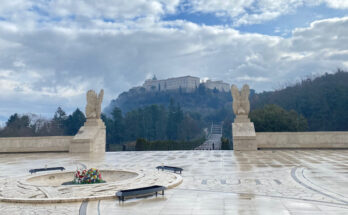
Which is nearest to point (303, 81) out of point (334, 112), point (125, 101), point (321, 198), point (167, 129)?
point (334, 112)

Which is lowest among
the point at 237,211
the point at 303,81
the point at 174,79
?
the point at 237,211

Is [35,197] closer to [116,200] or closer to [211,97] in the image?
[116,200]

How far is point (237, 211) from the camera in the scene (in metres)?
5.71

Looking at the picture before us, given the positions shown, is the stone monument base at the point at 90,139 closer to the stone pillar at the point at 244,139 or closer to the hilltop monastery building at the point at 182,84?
the stone pillar at the point at 244,139

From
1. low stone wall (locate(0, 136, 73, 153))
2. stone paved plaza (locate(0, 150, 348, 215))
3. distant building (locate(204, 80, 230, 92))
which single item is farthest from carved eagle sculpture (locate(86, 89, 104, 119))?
distant building (locate(204, 80, 230, 92))

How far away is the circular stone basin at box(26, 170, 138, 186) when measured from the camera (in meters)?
9.83

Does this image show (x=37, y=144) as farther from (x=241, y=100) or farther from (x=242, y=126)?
(x=241, y=100)

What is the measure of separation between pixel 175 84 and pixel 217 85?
26.3 metres

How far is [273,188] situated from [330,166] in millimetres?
5069

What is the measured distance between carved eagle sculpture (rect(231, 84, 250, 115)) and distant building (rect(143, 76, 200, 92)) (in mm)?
135224

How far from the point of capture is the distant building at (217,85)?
167375mm

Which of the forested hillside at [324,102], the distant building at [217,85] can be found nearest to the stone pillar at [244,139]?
the forested hillside at [324,102]

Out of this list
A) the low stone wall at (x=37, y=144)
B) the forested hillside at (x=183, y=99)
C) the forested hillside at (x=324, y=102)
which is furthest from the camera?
the forested hillside at (x=183, y=99)

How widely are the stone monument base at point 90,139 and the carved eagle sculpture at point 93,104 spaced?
0.43 metres
